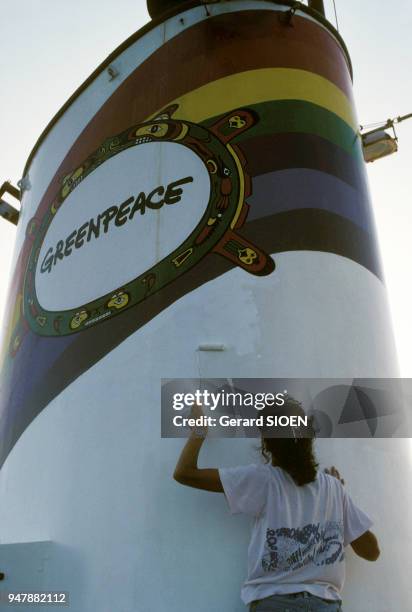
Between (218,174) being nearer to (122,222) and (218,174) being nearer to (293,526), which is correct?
(122,222)

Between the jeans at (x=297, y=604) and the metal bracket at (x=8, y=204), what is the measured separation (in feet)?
23.2

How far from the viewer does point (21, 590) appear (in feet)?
12.5

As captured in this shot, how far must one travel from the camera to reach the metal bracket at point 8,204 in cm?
847

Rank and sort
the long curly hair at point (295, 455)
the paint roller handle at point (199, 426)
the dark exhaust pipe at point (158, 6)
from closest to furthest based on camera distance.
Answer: the long curly hair at point (295, 455) < the paint roller handle at point (199, 426) < the dark exhaust pipe at point (158, 6)

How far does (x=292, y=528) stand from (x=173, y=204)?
2.96m

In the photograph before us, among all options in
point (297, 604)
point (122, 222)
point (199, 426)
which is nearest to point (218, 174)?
point (122, 222)

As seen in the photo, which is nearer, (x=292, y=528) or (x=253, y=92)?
(x=292, y=528)

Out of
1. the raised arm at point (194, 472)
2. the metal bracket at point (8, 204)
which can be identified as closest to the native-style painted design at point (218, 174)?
the raised arm at point (194, 472)

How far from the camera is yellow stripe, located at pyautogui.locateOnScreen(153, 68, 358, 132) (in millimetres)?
5457

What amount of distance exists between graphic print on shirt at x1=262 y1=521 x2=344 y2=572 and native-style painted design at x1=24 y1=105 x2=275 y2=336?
211 centimetres

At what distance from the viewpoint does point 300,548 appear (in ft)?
9.48

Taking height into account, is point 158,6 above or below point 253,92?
above

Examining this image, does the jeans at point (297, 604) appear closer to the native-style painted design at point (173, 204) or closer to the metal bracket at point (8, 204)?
the native-style painted design at point (173, 204)

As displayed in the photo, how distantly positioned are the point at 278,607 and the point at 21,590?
1.97 meters
